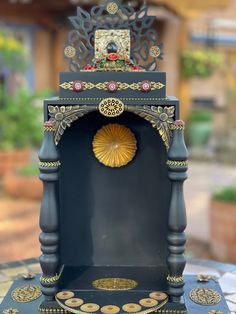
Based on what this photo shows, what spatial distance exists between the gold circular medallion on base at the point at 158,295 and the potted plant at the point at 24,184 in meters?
5.40

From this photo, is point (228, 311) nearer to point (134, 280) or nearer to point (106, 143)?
point (134, 280)

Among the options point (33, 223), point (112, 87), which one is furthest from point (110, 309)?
point (33, 223)

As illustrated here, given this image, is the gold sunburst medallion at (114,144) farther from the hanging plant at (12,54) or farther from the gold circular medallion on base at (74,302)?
the hanging plant at (12,54)

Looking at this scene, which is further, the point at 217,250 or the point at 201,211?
the point at 201,211

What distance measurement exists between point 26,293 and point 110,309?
35.4 inches

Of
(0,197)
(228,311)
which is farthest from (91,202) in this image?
(0,197)

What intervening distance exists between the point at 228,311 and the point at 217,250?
107 inches

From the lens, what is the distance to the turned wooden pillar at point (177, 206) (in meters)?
3.37

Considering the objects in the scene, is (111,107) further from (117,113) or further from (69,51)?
(69,51)

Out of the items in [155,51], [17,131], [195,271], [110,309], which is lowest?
[195,271]

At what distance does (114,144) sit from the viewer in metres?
3.95

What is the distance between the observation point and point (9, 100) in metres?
10.4

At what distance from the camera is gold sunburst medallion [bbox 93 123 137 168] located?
393cm

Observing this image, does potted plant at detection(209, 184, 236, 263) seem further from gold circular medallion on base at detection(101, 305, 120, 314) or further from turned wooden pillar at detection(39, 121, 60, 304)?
turned wooden pillar at detection(39, 121, 60, 304)
